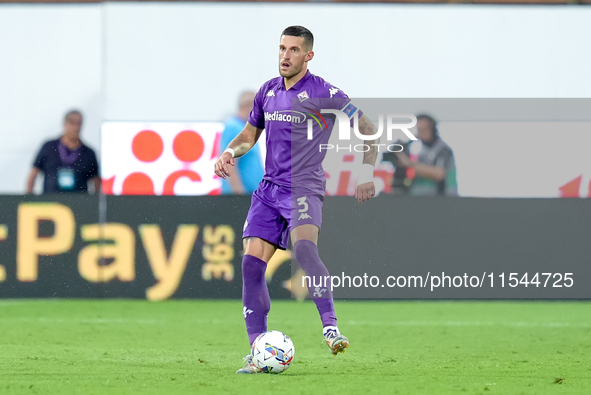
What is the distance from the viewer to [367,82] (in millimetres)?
10414

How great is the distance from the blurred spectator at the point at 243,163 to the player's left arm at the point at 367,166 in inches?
178

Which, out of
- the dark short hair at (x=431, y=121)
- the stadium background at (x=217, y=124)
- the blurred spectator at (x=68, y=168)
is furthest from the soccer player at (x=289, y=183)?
the blurred spectator at (x=68, y=168)

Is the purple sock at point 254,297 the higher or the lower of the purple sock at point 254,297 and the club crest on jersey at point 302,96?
the lower

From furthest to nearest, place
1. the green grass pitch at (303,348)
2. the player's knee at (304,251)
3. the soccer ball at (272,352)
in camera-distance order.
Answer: the player's knee at (304,251) < the soccer ball at (272,352) < the green grass pitch at (303,348)

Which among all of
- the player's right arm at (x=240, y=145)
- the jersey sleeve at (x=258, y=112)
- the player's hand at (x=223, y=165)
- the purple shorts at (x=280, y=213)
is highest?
the jersey sleeve at (x=258, y=112)

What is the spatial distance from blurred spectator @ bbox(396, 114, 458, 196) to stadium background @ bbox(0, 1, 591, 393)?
0.12 metres

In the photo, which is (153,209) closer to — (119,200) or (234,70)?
(119,200)

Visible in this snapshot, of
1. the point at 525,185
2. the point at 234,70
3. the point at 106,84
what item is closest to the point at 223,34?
the point at 234,70

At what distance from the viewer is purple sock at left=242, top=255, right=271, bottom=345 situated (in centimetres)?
526

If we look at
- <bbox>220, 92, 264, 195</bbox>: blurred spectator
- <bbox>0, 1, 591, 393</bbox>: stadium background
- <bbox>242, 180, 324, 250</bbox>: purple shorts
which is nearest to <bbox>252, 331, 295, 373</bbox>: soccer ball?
<bbox>242, 180, 324, 250</bbox>: purple shorts

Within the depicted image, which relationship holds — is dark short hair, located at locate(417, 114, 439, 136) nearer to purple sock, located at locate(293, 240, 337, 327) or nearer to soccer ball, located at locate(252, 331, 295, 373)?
purple sock, located at locate(293, 240, 337, 327)

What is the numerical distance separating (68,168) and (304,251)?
5.64 m

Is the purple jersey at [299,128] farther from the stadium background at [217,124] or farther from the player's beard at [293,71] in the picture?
the stadium background at [217,124]

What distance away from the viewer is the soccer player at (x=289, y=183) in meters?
5.24
